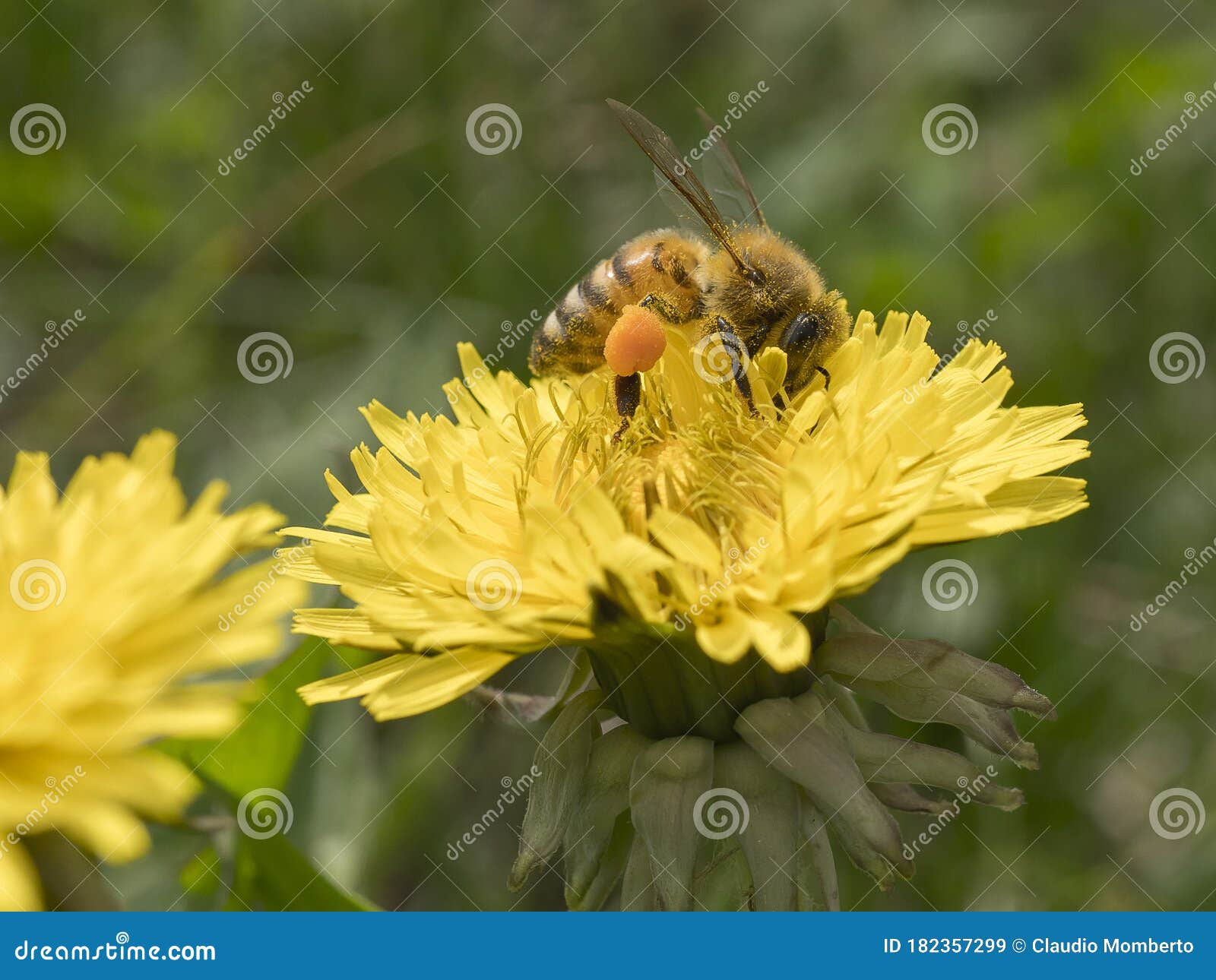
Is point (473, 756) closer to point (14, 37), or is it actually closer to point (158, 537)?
point (158, 537)

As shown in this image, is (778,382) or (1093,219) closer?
(778,382)

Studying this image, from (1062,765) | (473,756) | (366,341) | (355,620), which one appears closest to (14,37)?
(366,341)

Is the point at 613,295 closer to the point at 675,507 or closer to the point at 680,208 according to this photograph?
the point at 680,208

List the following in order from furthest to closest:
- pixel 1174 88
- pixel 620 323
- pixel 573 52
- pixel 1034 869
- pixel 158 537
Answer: pixel 573 52, pixel 1174 88, pixel 1034 869, pixel 620 323, pixel 158 537

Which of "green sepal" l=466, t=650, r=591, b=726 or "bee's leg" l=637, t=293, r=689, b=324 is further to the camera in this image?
"bee's leg" l=637, t=293, r=689, b=324

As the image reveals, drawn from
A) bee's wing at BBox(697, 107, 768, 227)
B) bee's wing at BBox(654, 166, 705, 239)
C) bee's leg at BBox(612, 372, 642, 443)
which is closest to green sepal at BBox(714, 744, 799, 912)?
bee's leg at BBox(612, 372, 642, 443)

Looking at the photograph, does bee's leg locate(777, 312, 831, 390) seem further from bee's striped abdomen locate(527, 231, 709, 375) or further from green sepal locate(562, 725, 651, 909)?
green sepal locate(562, 725, 651, 909)

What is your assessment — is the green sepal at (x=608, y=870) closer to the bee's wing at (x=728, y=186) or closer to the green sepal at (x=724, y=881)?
the green sepal at (x=724, y=881)

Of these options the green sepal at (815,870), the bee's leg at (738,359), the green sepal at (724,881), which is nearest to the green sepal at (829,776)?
the green sepal at (815,870)
